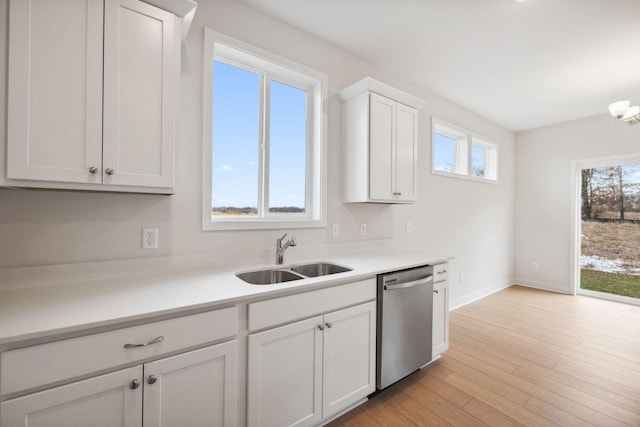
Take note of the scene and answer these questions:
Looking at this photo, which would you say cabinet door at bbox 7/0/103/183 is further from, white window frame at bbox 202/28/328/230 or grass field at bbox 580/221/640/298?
grass field at bbox 580/221/640/298

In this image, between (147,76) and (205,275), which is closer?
(147,76)

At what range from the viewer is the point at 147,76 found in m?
1.40

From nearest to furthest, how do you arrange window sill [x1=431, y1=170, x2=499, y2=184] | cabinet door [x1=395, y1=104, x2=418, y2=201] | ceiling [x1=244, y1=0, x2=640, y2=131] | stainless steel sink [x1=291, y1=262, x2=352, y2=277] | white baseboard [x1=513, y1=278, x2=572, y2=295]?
1. ceiling [x1=244, y1=0, x2=640, y2=131]
2. stainless steel sink [x1=291, y1=262, x2=352, y2=277]
3. cabinet door [x1=395, y1=104, x2=418, y2=201]
4. window sill [x1=431, y1=170, x2=499, y2=184]
5. white baseboard [x1=513, y1=278, x2=572, y2=295]

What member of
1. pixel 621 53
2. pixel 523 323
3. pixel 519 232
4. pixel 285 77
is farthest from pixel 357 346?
pixel 519 232

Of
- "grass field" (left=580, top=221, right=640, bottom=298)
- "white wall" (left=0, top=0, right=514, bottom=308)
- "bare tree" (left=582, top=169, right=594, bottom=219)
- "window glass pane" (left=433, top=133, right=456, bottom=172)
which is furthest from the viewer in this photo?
"bare tree" (left=582, top=169, right=594, bottom=219)

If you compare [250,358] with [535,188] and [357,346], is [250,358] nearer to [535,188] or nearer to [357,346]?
[357,346]

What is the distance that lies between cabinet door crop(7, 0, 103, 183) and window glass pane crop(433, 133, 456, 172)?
3323 mm

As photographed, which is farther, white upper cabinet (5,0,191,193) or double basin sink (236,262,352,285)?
double basin sink (236,262,352,285)

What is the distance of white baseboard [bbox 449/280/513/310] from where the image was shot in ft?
12.5

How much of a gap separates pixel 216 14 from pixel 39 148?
1402 millimetres

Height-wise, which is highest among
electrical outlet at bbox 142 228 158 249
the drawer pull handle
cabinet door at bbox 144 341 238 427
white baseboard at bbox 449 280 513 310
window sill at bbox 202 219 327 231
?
window sill at bbox 202 219 327 231

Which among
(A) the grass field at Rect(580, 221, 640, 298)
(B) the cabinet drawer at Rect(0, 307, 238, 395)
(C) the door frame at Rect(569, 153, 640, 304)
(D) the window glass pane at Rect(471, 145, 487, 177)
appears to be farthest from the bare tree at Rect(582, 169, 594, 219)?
(B) the cabinet drawer at Rect(0, 307, 238, 395)

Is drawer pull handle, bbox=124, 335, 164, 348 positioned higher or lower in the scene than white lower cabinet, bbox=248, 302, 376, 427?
higher

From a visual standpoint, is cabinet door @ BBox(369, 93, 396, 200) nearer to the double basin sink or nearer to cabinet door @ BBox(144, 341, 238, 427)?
the double basin sink
